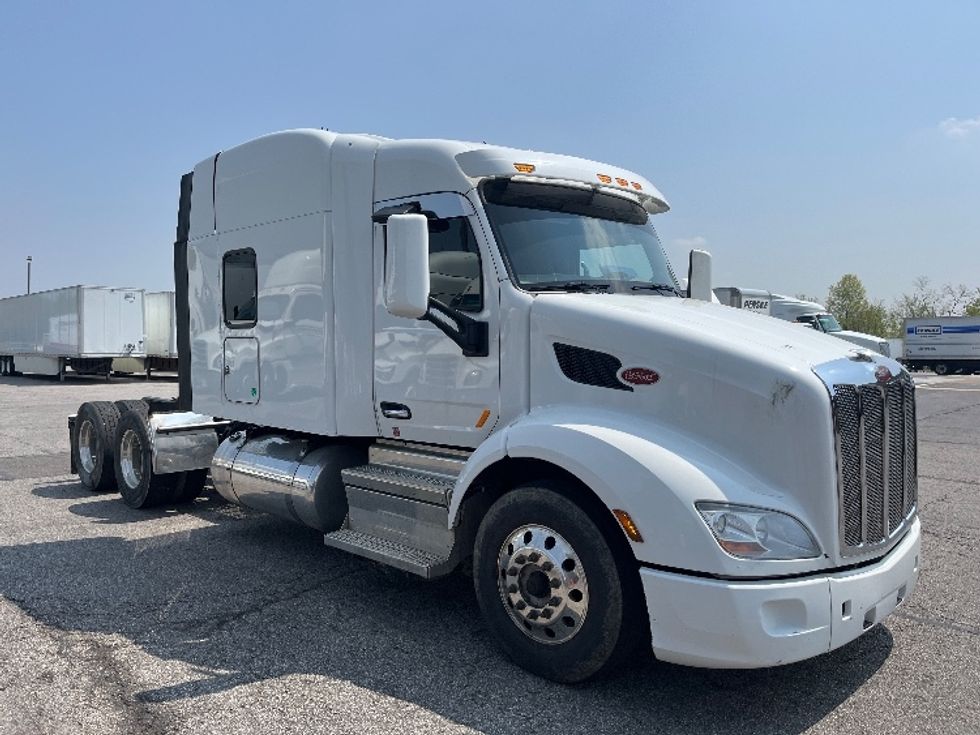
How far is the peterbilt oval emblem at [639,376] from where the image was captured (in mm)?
3895

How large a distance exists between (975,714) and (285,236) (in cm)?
499

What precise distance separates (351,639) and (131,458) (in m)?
4.69

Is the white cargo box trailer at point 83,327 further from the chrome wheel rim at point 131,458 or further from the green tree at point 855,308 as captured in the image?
the green tree at point 855,308

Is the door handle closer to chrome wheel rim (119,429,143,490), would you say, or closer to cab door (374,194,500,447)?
cab door (374,194,500,447)

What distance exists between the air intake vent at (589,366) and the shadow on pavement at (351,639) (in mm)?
1480

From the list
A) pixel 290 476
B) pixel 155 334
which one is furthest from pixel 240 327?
pixel 155 334

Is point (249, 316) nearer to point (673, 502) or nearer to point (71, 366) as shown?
point (673, 502)

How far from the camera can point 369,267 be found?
5.32 meters

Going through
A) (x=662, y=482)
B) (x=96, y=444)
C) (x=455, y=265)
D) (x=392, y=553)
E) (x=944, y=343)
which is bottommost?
(x=392, y=553)

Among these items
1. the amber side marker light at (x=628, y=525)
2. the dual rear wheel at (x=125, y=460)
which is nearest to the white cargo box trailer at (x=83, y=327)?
the dual rear wheel at (x=125, y=460)

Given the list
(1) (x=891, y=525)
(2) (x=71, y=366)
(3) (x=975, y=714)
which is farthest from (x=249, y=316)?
(2) (x=71, y=366)

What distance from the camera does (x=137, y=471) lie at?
809cm

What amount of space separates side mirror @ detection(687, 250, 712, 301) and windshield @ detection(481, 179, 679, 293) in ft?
1.72

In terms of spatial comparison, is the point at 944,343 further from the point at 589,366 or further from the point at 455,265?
the point at 589,366
